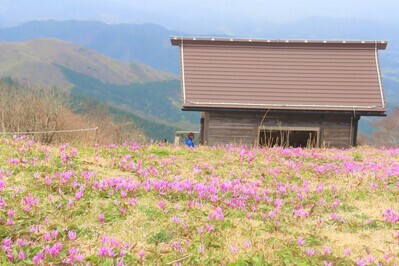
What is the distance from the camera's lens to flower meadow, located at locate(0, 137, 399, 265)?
4645 millimetres

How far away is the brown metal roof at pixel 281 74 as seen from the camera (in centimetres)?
2200

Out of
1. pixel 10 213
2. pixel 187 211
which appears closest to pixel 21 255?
pixel 10 213

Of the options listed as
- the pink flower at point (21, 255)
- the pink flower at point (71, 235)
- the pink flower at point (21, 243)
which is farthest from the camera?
the pink flower at point (71, 235)

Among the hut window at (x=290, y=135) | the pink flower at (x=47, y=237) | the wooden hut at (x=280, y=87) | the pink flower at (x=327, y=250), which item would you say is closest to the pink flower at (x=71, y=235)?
the pink flower at (x=47, y=237)

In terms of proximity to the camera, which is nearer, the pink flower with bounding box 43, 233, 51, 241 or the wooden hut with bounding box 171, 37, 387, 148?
the pink flower with bounding box 43, 233, 51, 241

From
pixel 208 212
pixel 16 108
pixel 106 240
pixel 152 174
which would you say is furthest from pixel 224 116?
pixel 16 108

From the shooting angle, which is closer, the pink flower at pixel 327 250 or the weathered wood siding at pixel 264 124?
the pink flower at pixel 327 250

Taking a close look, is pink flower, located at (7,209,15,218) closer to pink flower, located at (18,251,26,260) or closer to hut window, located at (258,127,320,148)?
pink flower, located at (18,251,26,260)

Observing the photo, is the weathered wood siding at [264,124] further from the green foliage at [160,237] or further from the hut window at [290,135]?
the green foliage at [160,237]

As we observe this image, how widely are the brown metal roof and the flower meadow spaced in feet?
41.0

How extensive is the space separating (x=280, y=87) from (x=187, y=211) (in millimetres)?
17691

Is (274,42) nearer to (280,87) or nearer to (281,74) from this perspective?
(281,74)

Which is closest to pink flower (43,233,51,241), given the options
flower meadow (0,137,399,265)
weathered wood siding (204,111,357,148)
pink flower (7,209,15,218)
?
flower meadow (0,137,399,265)

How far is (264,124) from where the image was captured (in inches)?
875
